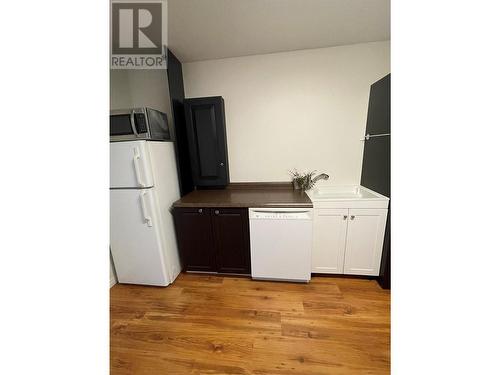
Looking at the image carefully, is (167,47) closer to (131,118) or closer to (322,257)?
(131,118)

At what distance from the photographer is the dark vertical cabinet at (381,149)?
172 cm

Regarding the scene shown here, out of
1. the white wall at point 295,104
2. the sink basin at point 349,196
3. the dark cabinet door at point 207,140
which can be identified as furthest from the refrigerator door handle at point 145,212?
the sink basin at point 349,196

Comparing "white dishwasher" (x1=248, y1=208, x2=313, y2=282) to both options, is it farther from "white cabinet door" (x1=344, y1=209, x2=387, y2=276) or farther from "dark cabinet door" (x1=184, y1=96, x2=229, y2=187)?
"dark cabinet door" (x1=184, y1=96, x2=229, y2=187)

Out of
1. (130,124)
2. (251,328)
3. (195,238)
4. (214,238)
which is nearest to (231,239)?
(214,238)

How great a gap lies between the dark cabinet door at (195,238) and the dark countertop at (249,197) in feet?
0.35

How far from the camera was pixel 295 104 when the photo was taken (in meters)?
2.23

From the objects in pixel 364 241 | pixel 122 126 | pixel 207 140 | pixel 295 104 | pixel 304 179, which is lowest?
pixel 364 241

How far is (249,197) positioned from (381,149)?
138 cm

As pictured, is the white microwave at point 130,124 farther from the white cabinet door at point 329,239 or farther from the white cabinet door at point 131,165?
the white cabinet door at point 329,239

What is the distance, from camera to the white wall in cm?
211

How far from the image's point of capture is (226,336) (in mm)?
1411

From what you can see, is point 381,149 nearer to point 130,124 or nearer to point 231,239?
point 231,239
